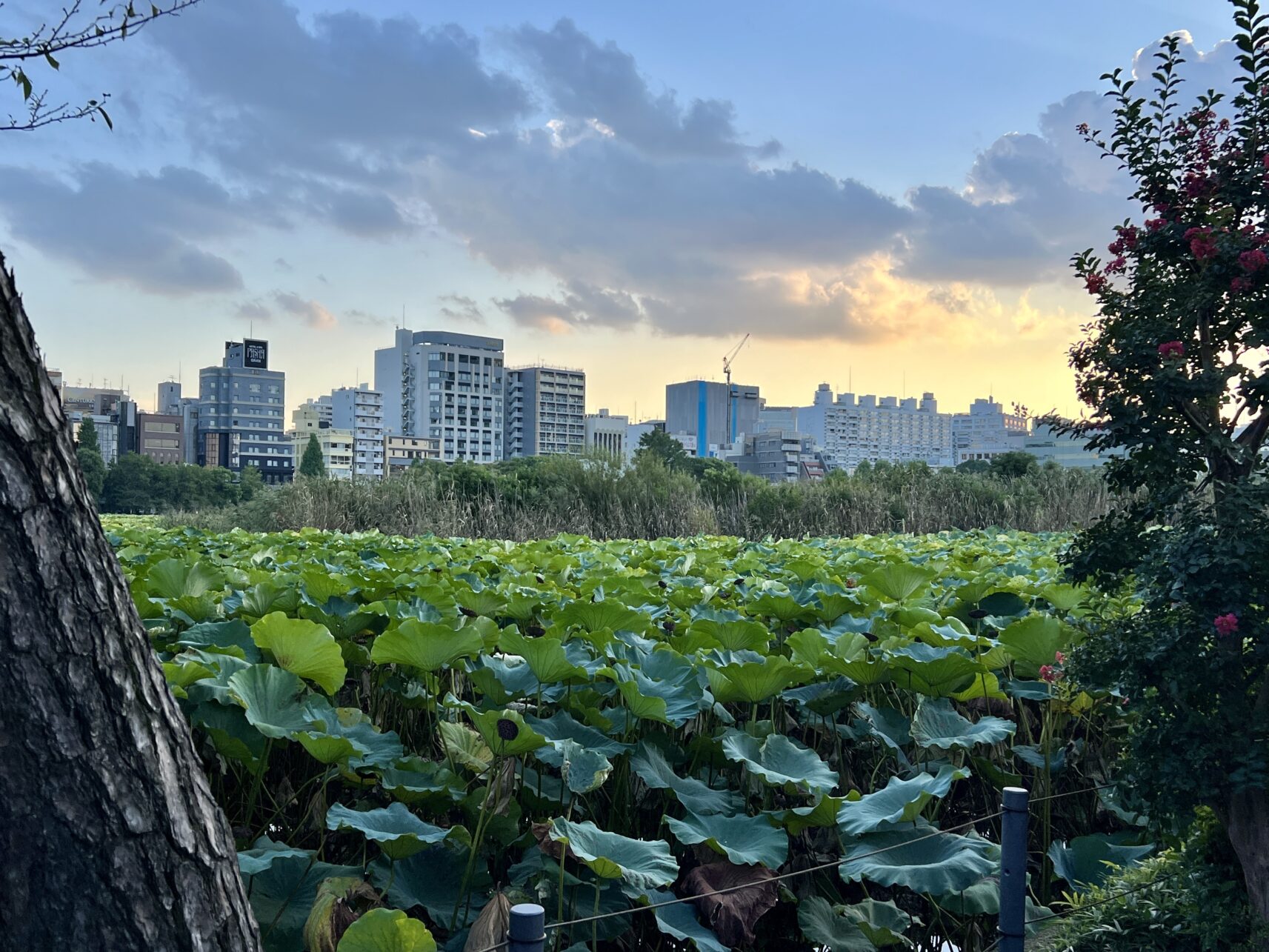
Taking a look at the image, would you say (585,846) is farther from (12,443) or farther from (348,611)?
(348,611)

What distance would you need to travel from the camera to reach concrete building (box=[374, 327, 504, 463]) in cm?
11812

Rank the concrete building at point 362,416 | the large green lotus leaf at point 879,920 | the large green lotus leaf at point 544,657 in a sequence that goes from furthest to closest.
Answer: the concrete building at point 362,416 < the large green lotus leaf at point 544,657 < the large green lotus leaf at point 879,920

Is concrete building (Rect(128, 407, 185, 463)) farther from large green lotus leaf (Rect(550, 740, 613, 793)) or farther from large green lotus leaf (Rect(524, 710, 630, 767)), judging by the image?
large green lotus leaf (Rect(550, 740, 613, 793))

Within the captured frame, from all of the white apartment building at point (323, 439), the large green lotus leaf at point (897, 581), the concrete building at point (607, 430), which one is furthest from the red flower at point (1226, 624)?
the concrete building at point (607, 430)

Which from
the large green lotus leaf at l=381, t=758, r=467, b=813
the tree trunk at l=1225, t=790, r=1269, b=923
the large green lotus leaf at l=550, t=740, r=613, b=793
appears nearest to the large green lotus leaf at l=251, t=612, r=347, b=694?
the large green lotus leaf at l=381, t=758, r=467, b=813

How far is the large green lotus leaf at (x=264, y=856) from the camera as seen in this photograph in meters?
1.38

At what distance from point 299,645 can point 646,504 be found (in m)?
11.1

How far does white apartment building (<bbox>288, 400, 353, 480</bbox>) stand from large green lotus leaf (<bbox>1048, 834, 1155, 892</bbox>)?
104 meters

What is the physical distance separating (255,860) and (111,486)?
6395cm

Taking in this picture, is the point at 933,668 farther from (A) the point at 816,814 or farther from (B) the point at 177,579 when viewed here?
(B) the point at 177,579

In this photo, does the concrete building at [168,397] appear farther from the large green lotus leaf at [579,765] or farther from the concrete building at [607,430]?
the large green lotus leaf at [579,765]

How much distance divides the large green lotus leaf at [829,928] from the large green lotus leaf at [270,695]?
0.96 m

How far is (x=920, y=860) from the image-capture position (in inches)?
67.4

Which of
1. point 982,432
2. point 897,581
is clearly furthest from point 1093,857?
point 982,432
